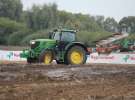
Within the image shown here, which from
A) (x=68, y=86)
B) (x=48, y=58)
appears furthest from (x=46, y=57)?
(x=68, y=86)

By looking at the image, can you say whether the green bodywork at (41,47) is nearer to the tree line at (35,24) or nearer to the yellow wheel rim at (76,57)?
the yellow wheel rim at (76,57)

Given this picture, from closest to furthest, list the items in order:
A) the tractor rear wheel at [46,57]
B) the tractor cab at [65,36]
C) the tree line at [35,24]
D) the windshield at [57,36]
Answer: the tractor rear wheel at [46,57] → the tractor cab at [65,36] → the windshield at [57,36] → the tree line at [35,24]

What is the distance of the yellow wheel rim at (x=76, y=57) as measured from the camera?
2061 centimetres

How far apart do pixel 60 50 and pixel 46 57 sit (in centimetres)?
75

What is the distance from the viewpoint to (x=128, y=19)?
10544 centimetres

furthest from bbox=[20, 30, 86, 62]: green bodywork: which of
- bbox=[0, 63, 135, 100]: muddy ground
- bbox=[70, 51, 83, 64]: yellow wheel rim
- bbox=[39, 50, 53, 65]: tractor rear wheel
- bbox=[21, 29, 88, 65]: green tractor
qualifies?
bbox=[0, 63, 135, 100]: muddy ground

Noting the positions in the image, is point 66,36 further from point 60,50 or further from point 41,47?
point 41,47

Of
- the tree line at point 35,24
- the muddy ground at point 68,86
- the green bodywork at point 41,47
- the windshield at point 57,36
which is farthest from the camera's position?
the tree line at point 35,24

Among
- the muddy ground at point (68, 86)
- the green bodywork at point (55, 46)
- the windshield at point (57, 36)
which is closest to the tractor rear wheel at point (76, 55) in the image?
the green bodywork at point (55, 46)

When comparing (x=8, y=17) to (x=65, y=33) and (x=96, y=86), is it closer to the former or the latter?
(x=65, y=33)

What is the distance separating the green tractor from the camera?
20.5 m

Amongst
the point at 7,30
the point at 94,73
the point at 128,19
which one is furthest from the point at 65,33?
the point at 128,19

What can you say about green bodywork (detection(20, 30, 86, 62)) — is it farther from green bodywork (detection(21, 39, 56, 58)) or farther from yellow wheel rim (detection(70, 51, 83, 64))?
yellow wheel rim (detection(70, 51, 83, 64))

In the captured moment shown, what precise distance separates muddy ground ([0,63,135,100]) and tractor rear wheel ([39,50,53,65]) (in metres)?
6.01
